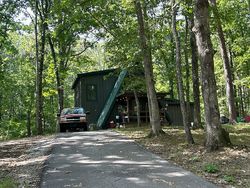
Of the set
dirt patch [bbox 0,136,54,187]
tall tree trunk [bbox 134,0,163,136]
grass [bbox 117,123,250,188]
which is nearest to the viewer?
grass [bbox 117,123,250,188]

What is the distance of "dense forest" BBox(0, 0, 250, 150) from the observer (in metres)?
11.2

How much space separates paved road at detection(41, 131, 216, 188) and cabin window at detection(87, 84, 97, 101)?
18.9 metres

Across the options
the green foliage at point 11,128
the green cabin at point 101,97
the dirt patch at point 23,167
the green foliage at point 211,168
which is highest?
the green cabin at point 101,97

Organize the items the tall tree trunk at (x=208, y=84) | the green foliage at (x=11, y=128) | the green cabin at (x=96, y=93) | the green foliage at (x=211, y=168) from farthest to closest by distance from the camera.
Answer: the green foliage at (x=11, y=128), the green cabin at (x=96, y=93), the tall tree trunk at (x=208, y=84), the green foliage at (x=211, y=168)

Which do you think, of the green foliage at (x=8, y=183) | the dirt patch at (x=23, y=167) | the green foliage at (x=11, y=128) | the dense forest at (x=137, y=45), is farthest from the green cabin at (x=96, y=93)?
the green foliage at (x=8, y=183)

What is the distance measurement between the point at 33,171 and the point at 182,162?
410cm

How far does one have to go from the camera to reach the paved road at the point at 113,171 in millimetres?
7219

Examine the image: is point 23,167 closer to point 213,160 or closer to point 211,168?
point 211,168

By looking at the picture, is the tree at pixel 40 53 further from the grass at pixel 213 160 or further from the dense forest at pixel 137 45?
the grass at pixel 213 160

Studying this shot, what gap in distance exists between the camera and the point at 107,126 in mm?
29875

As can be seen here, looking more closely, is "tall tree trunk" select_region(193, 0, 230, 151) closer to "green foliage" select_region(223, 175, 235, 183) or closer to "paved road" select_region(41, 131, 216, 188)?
"paved road" select_region(41, 131, 216, 188)

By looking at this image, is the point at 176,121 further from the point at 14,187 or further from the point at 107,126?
the point at 14,187

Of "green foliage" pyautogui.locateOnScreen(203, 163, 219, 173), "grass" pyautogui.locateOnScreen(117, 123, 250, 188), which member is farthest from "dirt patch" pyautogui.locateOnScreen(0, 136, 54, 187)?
→ "green foliage" pyautogui.locateOnScreen(203, 163, 219, 173)

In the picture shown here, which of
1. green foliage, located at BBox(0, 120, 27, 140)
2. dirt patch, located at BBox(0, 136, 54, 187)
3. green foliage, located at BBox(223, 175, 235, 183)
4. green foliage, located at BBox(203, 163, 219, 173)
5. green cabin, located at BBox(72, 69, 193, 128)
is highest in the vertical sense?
green cabin, located at BBox(72, 69, 193, 128)
